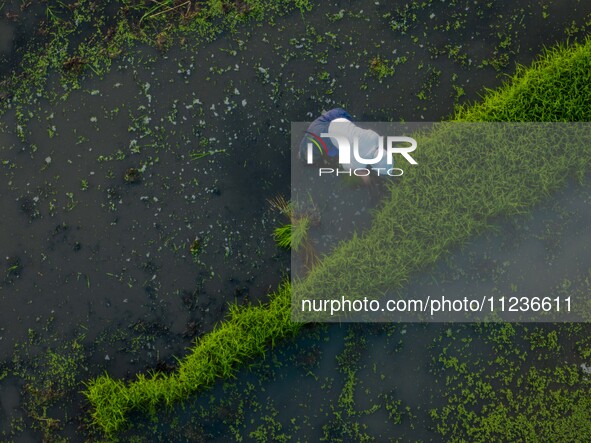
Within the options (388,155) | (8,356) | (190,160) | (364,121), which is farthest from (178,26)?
(8,356)

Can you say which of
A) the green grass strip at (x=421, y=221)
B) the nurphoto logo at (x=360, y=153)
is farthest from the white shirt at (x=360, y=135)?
the green grass strip at (x=421, y=221)

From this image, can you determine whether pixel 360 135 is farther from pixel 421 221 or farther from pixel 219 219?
pixel 219 219

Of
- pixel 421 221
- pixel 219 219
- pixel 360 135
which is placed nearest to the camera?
pixel 360 135

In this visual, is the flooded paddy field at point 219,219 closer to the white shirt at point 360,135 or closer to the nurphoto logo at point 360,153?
the nurphoto logo at point 360,153

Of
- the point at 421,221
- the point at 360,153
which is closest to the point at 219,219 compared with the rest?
the point at 360,153

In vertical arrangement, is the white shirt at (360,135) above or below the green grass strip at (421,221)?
above

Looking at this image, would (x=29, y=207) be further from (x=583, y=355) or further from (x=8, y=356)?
(x=583, y=355)

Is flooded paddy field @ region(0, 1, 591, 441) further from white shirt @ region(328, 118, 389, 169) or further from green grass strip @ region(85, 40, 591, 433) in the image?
white shirt @ region(328, 118, 389, 169)
